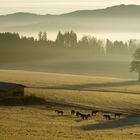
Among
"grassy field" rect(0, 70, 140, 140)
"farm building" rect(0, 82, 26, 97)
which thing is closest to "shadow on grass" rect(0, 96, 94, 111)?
"grassy field" rect(0, 70, 140, 140)

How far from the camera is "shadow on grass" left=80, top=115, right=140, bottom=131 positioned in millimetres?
50953

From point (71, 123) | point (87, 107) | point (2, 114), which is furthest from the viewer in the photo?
point (87, 107)

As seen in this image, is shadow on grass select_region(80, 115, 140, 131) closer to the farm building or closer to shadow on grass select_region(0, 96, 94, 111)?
shadow on grass select_region(0, 96, 94, 111)

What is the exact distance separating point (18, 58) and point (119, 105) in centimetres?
12184

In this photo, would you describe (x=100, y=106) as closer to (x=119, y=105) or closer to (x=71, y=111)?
(x=119, y=105)

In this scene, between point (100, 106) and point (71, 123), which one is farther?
point (100, 106)

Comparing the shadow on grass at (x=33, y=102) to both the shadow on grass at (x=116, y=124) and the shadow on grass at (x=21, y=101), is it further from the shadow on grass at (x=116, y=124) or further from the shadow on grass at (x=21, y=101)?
the shadow on grass at (x=116, y=124)

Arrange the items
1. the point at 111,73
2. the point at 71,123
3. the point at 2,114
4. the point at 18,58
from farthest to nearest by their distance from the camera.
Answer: the point at 18,58 < the point at 111,73 < the point at 2,114 < the point at 71,123

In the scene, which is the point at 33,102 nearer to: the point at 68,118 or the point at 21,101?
the point at 21,101

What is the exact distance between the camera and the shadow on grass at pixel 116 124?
5095cm

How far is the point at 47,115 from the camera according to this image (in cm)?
5822

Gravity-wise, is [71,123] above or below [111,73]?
above

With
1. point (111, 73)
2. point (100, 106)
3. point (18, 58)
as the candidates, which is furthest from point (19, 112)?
point (18, 58)

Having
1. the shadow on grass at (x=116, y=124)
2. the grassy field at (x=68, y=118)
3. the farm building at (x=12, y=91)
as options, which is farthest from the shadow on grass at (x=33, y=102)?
the shadow on grass at (x=116, y=124)
